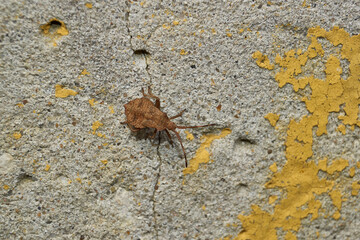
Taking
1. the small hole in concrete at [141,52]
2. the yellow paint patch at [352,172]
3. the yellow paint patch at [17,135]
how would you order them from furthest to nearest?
1. the yellow paint patch at [352,172]
2. the small hole in concrete at [141,52]
3. the yellow paint patch at [17,135]

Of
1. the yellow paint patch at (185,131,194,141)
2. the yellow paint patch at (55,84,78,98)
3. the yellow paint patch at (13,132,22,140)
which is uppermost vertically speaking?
the yellow paint patch at (55,84,78,98)

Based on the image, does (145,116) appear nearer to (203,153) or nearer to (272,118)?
(203,153)

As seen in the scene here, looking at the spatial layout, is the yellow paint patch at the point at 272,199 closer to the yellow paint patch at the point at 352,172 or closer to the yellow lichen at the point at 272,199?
the yellow lichen at the point at 272,199

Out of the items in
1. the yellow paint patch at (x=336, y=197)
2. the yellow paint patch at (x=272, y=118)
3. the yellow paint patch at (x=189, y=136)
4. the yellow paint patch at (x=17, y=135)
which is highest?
the yellow paint patch at (x=272, y=118)

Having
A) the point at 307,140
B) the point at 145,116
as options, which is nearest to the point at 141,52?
the point at 145,116

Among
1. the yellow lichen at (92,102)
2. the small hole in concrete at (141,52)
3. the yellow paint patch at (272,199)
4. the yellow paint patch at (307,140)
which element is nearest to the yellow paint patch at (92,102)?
the yellow lichen at (92,102)

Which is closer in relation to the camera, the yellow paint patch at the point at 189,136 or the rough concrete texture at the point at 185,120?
the rough concrete texture at the point at 185,120

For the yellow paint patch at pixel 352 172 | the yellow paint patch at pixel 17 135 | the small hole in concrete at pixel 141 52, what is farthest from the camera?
the yellow paint patch at pixel 352 172

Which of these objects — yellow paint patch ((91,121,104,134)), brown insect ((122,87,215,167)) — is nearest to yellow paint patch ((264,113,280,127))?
brown insect ((122,87,215,167))

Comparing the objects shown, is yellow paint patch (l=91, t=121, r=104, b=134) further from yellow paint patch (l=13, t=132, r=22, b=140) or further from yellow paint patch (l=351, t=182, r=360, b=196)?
yellow paint patch (l=351, t=182, r=360, b=196)
